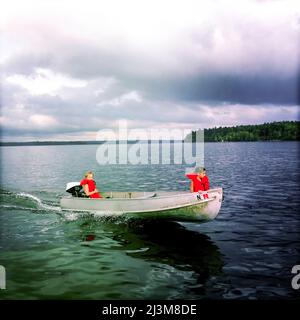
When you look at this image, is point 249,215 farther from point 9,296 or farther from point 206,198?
point 9,296

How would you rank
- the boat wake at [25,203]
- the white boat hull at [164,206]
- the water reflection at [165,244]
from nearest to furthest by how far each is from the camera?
the water reflection at [165,244] < the white boat hull at [164,206] < the boat wake at [25,203]

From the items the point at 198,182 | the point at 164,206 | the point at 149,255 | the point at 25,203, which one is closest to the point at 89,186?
the point at 164,206

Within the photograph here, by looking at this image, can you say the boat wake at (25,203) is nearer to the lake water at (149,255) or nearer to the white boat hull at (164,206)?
the lake water at (149,255)

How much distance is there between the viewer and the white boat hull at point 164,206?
54.1 feet

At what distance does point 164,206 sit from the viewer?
1736cm

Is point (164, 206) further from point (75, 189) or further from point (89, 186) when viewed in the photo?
point (75, 189)

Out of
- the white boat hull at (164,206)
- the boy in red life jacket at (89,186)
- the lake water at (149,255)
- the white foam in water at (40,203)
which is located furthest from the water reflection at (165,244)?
the white foam in water at (40,203)

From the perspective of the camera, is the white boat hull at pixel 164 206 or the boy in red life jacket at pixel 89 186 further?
the boy in red life jacket at pixel 89 186

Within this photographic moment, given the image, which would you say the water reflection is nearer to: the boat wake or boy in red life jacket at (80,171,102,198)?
boy in red life jacket at (80,171,102,198)

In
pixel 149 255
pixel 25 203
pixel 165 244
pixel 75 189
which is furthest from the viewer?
pixel 25 203

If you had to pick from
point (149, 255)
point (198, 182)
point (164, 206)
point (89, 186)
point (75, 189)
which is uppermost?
point (198, 182)

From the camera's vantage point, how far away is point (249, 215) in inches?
828

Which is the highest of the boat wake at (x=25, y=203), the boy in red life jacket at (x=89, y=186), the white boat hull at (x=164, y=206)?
the boy in red life jacket at (x=89, y=186)
